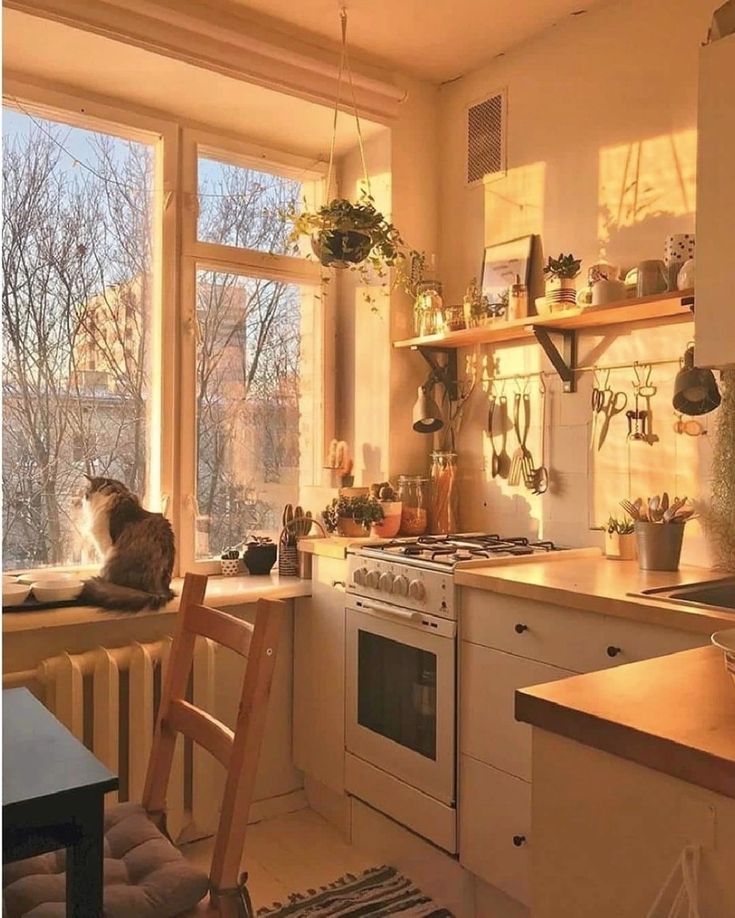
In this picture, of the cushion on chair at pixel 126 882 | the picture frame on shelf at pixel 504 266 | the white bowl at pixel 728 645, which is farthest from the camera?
the picture frame on shelf at pixel 504 266

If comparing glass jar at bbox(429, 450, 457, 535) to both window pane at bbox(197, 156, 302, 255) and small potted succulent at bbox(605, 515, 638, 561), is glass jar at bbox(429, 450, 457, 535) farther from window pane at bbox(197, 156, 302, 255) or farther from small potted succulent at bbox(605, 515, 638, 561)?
window pane at bbox(197, 156, 302, 255)

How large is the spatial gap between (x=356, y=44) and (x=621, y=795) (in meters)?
2.78

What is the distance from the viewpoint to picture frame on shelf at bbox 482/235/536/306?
9.64 ft

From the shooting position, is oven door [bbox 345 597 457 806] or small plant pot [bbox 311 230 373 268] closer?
oven door [bbox 345 597 457 806]

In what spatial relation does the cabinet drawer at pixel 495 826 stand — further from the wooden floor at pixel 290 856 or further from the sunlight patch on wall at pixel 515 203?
the sunlight patch on wall at pixel 515 203

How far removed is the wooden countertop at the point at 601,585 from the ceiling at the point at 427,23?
1.82 meters

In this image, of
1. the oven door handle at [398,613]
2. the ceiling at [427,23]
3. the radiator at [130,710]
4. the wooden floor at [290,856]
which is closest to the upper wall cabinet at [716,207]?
the oven door handle at [398,613]

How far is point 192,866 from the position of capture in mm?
1554

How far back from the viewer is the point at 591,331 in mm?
2756

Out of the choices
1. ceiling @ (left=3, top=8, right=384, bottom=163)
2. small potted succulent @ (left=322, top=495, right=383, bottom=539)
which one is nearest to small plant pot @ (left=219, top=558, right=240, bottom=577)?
small potted succulent @ (left=322, top=495, right=383, bottom=539)

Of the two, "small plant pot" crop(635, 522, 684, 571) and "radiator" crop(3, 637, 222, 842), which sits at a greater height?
"small plant pot" crop(635, 522, 684, 571)

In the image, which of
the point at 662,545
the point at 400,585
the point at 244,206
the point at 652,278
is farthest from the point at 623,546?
the point at 244,206

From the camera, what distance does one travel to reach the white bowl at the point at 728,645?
1078 mm

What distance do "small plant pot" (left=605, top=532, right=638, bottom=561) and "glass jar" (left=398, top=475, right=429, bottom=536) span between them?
0.80 m
